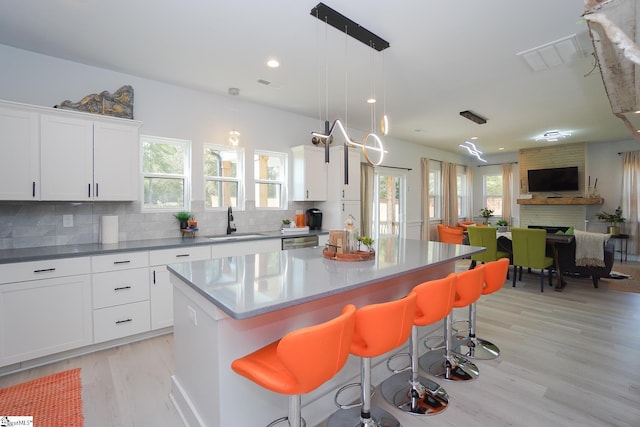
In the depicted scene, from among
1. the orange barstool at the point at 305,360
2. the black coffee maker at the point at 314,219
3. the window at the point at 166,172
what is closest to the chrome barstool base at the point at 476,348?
the orange barstool at the point at 305,360

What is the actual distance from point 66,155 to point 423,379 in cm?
379

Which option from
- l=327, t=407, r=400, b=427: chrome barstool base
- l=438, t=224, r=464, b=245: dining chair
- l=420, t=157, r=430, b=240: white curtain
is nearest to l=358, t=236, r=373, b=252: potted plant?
l=327, t=407, r=400, b=427: chrome barstool base

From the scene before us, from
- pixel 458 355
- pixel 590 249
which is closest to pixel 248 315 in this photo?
pixel 458 355

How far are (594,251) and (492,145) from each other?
397cm

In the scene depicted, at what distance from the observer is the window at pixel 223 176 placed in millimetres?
4262

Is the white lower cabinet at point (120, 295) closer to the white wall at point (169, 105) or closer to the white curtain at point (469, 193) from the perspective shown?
the white wall at point (169, 105)

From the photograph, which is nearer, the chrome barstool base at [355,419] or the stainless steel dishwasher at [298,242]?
the chrome barstool base at [355,419]

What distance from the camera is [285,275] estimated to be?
189cm

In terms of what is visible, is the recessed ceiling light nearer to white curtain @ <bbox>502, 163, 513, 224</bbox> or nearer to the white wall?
the white wall

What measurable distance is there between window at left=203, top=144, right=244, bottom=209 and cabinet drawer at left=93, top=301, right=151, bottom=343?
1611mm

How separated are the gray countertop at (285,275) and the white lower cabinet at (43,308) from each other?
1.37 m

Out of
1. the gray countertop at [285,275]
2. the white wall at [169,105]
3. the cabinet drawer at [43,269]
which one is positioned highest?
the white wall at [169,105]

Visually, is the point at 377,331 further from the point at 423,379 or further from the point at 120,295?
the point at 120,295

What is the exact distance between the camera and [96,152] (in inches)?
122
